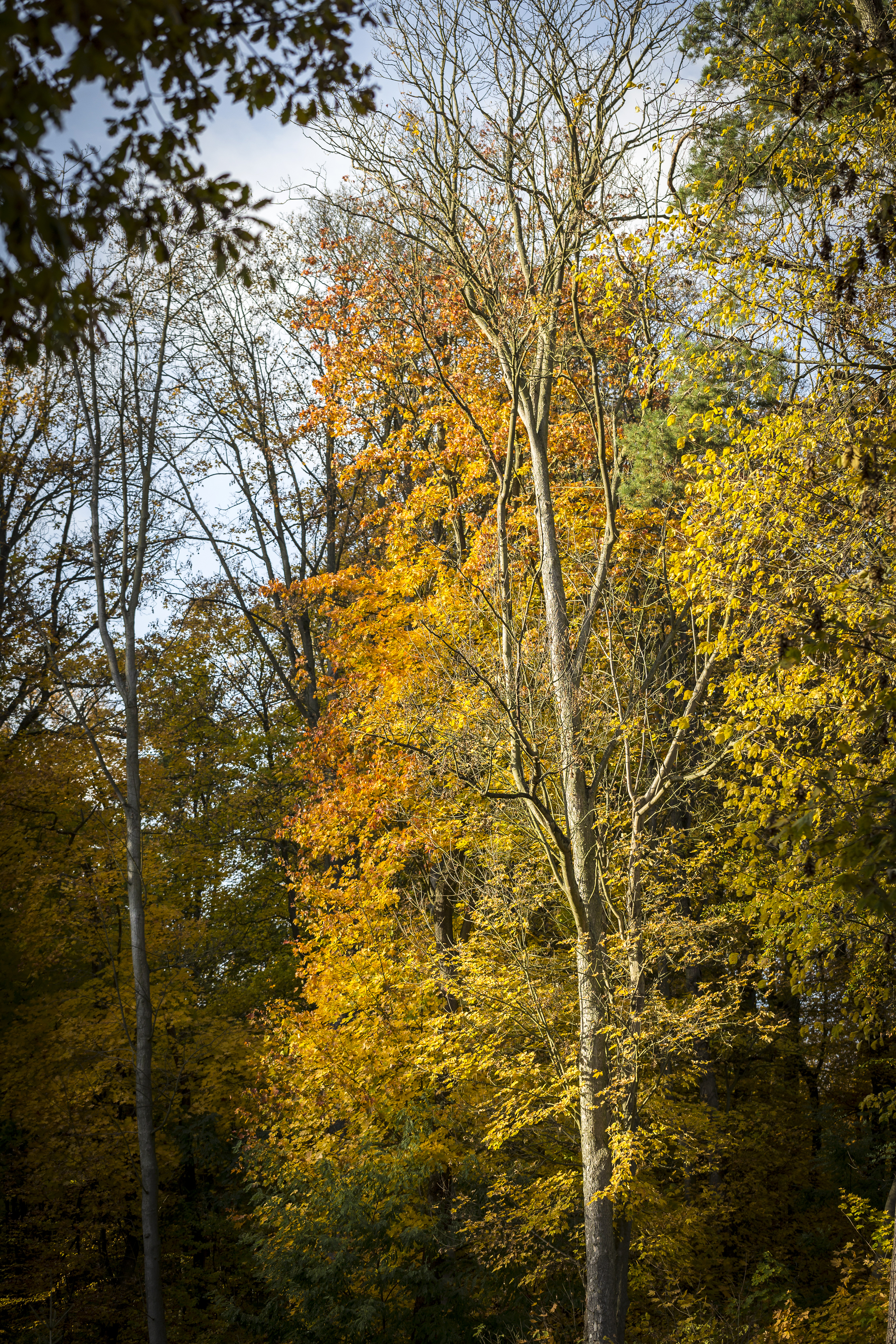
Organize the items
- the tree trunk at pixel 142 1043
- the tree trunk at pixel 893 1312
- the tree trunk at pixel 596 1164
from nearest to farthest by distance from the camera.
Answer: the tree trunk at pixel 893 1312
the tree trunk at pixel 596 1164
the tree trunk at pixel 142 1043

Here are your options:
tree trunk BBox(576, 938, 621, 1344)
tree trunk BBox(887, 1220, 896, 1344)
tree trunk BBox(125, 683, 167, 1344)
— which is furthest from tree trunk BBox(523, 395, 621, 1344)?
tree trunk BBox(125, 683, 167, 1344)

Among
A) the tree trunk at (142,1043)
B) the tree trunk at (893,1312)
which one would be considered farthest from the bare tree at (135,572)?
the tree trunk at (893,1312)

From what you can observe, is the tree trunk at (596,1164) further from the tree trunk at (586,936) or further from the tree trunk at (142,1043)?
the tree trunk at (142,1043)

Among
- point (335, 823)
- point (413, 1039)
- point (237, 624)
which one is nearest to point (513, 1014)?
point (413, 1039)

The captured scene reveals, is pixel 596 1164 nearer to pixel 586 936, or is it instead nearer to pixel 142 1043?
pixel 586 936

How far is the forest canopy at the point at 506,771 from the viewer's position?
23.1 ft

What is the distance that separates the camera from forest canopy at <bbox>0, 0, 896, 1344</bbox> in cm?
704

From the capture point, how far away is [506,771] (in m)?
9.53

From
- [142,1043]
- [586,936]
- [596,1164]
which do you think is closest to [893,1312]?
[596,1164]

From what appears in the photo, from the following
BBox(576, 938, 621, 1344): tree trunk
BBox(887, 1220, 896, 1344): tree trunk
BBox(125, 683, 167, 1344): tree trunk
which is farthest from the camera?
BBox(125, 683, 167, 1344): tree trunk

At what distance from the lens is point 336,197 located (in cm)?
1525

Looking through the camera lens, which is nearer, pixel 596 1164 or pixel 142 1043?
pixel 596 1164

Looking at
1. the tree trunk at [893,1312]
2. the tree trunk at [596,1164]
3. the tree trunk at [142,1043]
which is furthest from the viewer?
the tree trunk at [142,1043]

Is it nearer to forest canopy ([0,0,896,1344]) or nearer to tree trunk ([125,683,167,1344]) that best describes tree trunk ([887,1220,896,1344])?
forest canopy ([0,0,896,1344])
